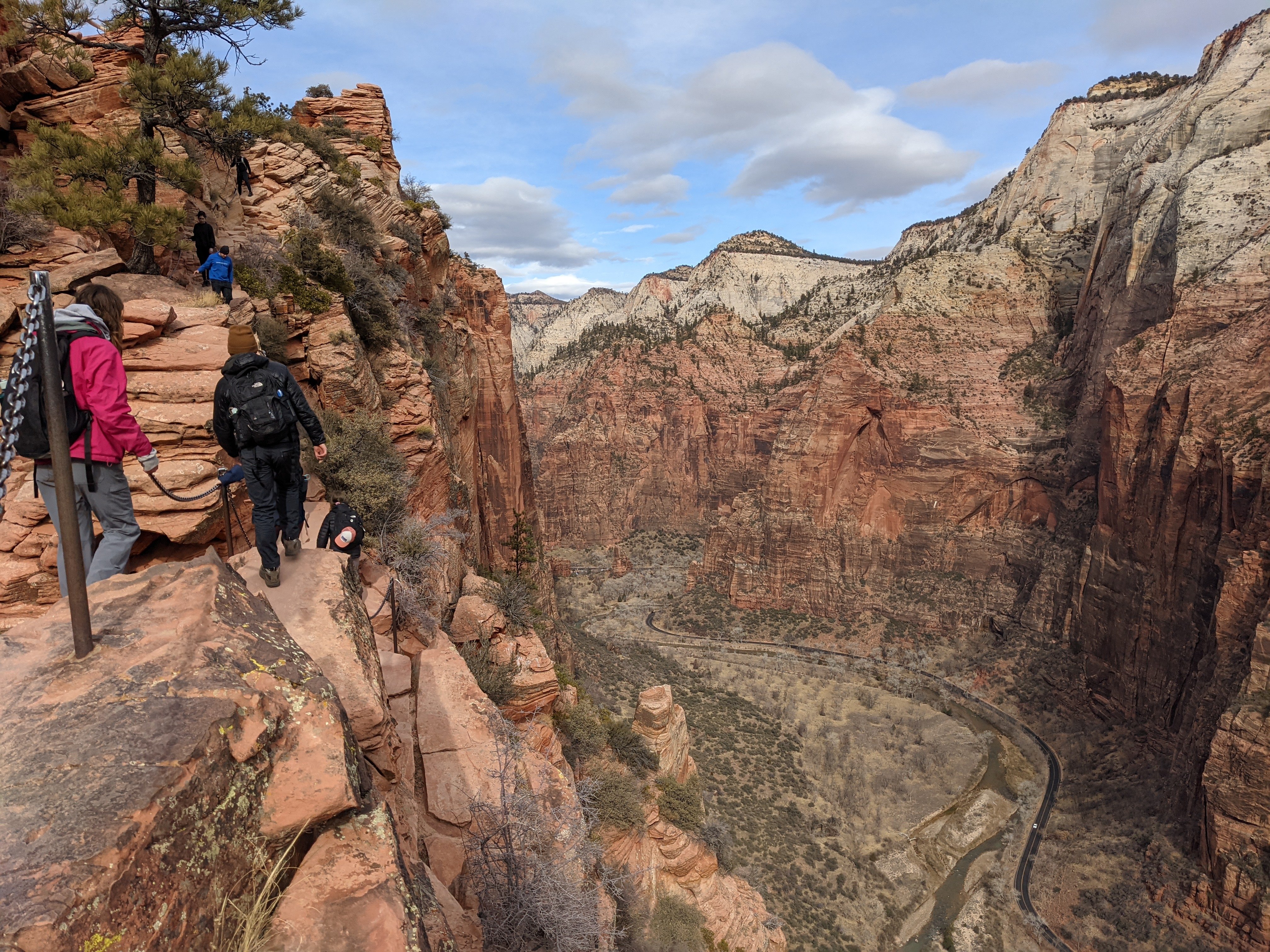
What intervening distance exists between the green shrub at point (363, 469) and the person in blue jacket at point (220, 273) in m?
2.36

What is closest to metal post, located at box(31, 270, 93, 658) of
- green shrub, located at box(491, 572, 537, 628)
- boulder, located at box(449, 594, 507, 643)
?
boulder, located at box(449, 594, 507, 643)

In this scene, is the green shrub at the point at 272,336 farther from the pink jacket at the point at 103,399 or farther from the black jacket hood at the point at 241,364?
the pink jacket at the point at 103,399

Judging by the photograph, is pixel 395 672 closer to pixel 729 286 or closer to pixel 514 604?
pixel 514 604

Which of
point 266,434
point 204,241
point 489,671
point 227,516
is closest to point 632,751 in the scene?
point 489,671

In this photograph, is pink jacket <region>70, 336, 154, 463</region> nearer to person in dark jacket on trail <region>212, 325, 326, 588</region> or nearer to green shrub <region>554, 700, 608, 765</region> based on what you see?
person in dark jacket on trail <region>212, 325, 326, 588</region>

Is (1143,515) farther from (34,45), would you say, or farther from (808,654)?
(34,45)

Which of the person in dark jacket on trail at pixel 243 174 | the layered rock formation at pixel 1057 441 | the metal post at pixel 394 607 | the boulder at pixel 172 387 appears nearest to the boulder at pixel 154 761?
the boulder at pixel 172 387

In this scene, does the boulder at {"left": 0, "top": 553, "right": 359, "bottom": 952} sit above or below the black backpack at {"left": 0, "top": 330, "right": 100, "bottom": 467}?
below

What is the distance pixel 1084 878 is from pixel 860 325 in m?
46.0

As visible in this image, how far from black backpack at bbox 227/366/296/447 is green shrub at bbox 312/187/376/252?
10.2 m

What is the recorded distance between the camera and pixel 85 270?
28.0 ft

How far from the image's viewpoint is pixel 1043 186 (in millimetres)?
57125

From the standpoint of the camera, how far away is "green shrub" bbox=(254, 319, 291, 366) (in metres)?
9.92

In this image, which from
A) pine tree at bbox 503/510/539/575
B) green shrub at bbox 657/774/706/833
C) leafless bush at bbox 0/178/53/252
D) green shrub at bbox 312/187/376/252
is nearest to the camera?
leafless bush at bbox 0/178/53/252
